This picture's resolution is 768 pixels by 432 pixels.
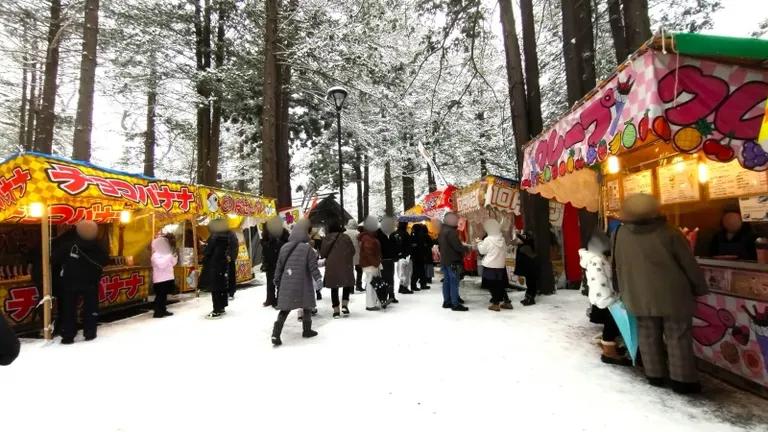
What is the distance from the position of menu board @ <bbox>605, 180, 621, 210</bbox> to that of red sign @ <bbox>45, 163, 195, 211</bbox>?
8.22 m

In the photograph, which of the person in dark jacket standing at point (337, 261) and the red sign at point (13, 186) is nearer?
the red sign at point (13, 186)

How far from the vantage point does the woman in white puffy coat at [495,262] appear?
6676 millimetres

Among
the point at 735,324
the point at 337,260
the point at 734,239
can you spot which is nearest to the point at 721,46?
the point at 735,324

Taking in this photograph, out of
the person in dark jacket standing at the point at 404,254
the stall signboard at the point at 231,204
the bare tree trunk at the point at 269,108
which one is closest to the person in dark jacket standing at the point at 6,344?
the person in dark jacket standing at the point at 404,254

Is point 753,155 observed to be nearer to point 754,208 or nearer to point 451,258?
point 754,208

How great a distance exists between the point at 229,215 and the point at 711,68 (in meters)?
10.5

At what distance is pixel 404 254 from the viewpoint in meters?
9.14

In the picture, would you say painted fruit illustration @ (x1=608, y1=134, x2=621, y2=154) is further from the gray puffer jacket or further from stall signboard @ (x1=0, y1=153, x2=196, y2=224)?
stall signboard @ (x1=0, y1=153, x2=196, y2=224)

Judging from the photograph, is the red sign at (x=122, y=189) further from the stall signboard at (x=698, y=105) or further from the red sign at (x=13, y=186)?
the stall signboard at (x=698, y=105)

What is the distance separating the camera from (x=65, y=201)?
6176mm

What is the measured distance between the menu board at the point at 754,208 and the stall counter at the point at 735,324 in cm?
129

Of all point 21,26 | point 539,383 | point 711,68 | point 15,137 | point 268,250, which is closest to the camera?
point 711,68

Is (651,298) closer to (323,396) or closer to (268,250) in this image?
(323,396)

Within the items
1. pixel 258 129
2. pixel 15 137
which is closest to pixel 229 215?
pixel 258 129
